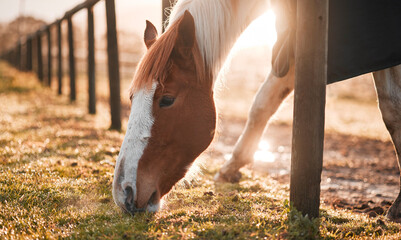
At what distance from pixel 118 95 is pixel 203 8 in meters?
4.13

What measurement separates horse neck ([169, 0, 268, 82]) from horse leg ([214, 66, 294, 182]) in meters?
0.90

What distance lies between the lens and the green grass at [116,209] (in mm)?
2184

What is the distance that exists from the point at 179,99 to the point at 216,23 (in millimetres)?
690

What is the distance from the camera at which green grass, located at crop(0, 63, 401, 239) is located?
2184 millimetres

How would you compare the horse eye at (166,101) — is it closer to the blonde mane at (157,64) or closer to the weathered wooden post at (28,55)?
the blonde mane at (157,64)

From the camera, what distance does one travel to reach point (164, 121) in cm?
246

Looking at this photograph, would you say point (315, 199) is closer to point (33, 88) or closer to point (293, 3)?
point (293, 3)

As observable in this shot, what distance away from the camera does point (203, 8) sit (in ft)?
9.02

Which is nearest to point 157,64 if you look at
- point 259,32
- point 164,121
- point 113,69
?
point 164,121

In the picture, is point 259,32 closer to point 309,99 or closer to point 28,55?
point 309,99

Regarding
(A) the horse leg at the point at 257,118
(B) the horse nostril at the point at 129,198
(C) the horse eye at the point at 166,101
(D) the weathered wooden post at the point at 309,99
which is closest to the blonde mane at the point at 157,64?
(C) the horse eye at the point at 166,101

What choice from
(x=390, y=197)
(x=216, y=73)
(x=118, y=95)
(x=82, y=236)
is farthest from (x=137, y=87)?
(x=118, y=95)

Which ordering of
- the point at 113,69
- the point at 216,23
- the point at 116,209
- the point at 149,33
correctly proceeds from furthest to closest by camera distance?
the point at 113,69
the point at 149,33
the point at 216,23
the point at 116,209

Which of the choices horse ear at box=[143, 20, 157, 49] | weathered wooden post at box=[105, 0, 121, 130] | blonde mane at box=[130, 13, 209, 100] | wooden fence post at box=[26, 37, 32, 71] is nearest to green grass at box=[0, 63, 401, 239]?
blonde mane at box=[130, 13, 209, 100]
